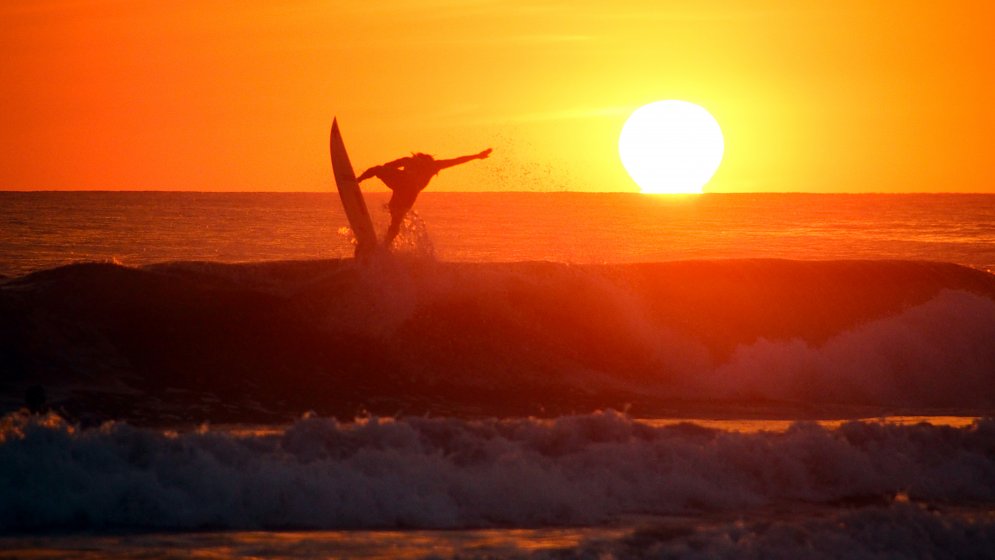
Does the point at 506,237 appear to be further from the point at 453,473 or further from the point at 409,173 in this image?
the point at 453,473

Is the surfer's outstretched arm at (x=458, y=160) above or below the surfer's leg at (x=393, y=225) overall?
above

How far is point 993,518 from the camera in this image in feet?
34.4

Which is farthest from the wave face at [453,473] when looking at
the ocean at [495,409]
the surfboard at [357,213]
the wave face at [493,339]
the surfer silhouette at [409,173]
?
the surfboard at [357,213]

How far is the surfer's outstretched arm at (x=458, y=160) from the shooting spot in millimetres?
17019

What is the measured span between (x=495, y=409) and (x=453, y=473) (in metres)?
4.93

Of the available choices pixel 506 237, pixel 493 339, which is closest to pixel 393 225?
pixel 493 339

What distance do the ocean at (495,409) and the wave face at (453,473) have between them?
28mm

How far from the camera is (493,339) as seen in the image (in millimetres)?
18078

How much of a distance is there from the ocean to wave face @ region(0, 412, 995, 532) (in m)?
0.03

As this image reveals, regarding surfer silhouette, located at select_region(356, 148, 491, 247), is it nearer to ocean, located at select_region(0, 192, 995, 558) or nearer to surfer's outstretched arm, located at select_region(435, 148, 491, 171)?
surfer's outstretched arm, located at select_region(435, 148, 491, 171)

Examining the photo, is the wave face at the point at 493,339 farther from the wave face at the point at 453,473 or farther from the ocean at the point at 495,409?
the wave face at the point at 453,473

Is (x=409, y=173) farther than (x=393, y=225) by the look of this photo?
No

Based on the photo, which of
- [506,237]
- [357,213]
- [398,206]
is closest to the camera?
[398,206]

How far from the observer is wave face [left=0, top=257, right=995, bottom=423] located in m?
15.5
